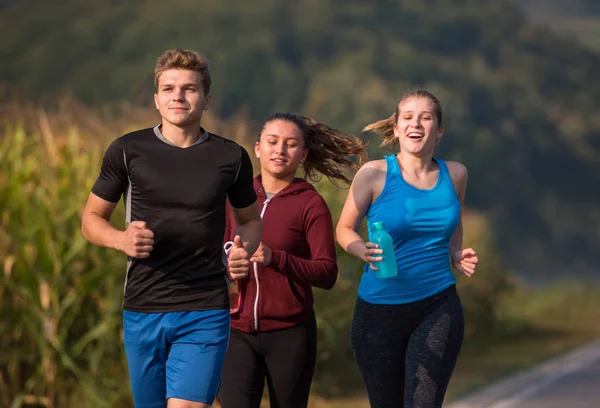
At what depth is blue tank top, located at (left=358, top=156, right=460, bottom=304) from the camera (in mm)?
5801

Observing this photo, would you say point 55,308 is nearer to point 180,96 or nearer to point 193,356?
point 193,356

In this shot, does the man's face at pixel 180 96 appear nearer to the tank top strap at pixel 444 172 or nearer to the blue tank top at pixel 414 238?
the blue tank top at pixel 414 238

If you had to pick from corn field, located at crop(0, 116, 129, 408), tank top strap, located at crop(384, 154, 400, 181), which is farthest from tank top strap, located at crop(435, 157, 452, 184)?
corn field, located at crop(0, 116, 129, 408)

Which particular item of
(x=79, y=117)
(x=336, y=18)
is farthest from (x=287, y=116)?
(x=336, y=18)

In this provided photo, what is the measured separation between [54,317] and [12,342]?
35 cm

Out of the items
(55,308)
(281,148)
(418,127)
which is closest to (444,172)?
(418,127)

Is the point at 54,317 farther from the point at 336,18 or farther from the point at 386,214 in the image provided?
the point at 336,18

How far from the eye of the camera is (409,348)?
5848mm

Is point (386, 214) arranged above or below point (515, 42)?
below

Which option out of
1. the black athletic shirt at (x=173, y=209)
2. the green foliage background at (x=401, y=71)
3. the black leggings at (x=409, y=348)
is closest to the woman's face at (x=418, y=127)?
the black leggings at (x=409, y=348)

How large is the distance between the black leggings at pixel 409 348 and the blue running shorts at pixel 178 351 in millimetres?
890

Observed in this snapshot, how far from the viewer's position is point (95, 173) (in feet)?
29.3

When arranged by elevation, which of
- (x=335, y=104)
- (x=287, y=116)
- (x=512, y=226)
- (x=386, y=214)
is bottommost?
(x=386, y=214)

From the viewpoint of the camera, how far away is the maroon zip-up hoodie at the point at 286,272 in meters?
5.79
